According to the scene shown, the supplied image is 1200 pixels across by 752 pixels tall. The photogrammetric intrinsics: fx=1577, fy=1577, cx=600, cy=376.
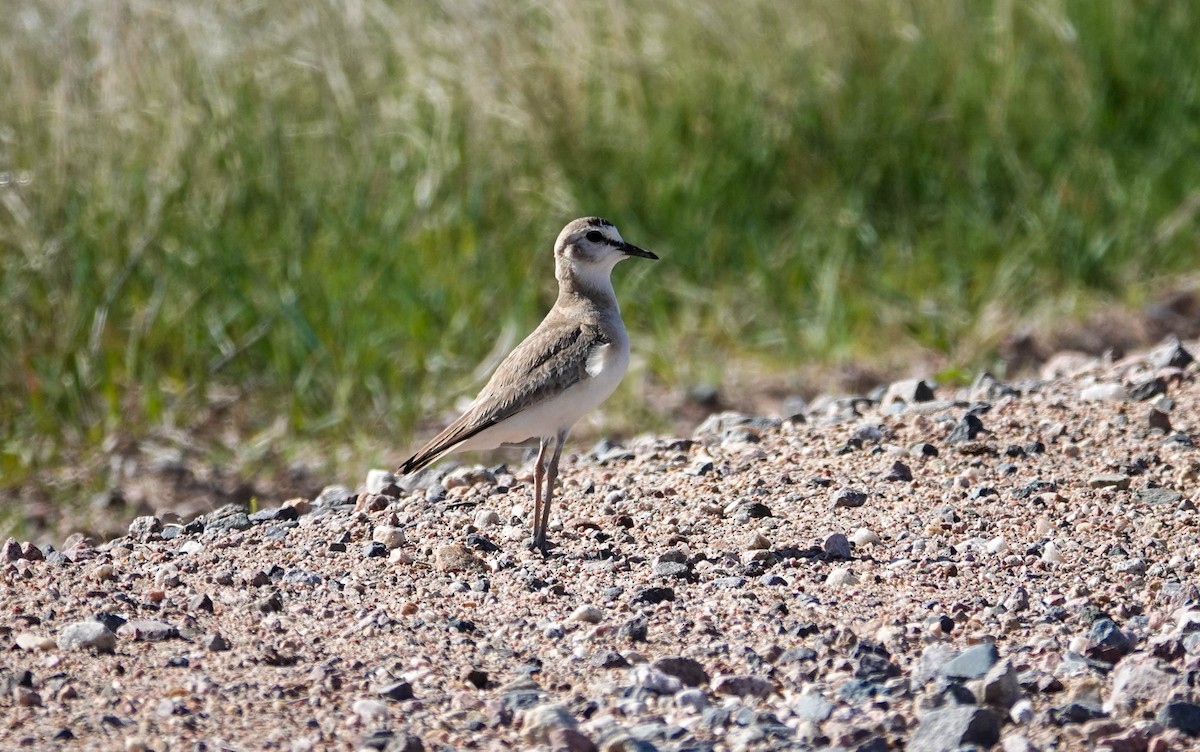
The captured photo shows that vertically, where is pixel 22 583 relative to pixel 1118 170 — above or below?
below

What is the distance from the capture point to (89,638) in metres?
4.12

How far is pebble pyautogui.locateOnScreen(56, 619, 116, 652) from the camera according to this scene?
13.5ft

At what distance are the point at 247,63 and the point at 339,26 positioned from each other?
563 mm

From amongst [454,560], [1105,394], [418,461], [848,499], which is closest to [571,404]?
[418,461]

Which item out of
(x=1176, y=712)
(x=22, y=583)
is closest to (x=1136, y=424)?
(x=1176, y=712)

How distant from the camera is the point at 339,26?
9.03 metres

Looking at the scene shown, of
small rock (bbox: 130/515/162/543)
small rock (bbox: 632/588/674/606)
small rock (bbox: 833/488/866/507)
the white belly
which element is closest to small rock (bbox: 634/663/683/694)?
small rock (bbox: 632/588/674/606)

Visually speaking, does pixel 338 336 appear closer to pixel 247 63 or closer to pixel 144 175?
pixel 144 175

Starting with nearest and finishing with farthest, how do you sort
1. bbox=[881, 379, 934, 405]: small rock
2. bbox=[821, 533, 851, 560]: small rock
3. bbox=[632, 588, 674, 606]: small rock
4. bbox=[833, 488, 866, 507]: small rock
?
bbox=[632, 588, 674, 606]: small rock → bbox=[821, 533, 851, 560]: small rock → bbox=[833, 488, 866, 507]: small rock → bbox=[881, 379, 934, 405]: small rock

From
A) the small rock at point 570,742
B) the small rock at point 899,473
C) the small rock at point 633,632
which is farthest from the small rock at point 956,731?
the small rock at point 899,473

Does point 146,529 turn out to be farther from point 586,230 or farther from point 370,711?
point 370,711

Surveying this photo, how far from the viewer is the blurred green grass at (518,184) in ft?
25.1

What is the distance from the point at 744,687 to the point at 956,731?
0.55m

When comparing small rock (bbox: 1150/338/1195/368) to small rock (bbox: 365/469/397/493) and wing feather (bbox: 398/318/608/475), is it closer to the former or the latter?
Answer: wing feather (bbox: 398/318/608/475)
